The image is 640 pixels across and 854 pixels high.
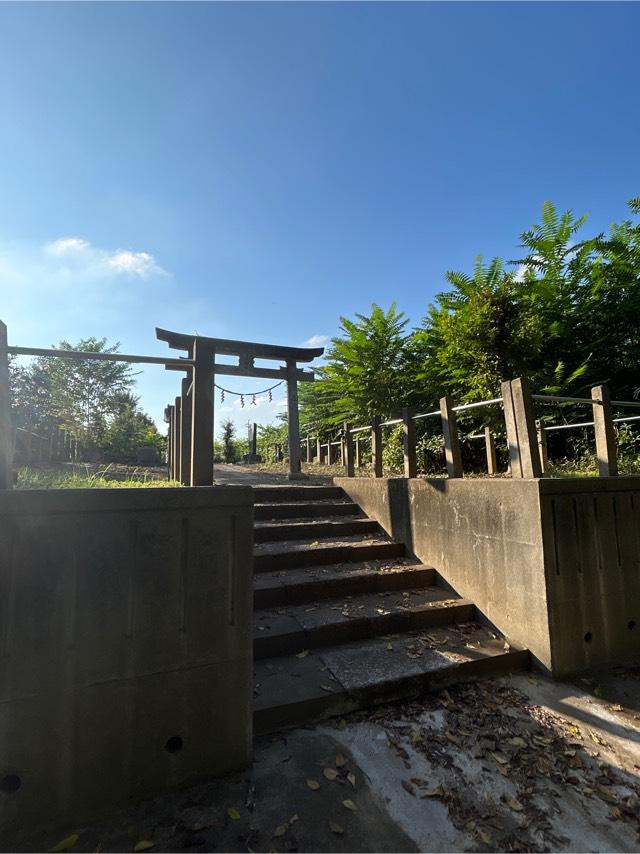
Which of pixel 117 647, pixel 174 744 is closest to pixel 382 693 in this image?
pixel 174 744

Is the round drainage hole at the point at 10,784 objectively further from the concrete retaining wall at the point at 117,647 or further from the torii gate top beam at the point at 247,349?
the torii gate top beam at the point at 247,349

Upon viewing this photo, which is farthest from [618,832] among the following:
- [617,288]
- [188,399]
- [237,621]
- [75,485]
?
[617,288]

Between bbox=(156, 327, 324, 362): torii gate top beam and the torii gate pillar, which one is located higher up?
bbox=(156, 327, 324, 362): torii gate top beam

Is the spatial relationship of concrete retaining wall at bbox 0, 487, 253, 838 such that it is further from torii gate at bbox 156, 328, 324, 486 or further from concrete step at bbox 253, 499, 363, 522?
concrete step at bbox 253, 499, 363, 522

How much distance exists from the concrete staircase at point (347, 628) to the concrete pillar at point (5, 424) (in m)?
2.01

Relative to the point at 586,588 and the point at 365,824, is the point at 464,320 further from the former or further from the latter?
the point at 365,824

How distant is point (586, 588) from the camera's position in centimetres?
315

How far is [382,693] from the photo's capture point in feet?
8.50

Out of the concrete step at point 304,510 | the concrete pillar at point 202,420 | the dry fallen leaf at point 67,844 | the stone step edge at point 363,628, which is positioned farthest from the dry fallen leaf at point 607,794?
the concrete step at point 304,510

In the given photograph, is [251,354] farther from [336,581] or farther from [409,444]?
[336,581]

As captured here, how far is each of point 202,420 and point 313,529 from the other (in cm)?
258

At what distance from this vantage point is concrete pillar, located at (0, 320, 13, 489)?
1.95m

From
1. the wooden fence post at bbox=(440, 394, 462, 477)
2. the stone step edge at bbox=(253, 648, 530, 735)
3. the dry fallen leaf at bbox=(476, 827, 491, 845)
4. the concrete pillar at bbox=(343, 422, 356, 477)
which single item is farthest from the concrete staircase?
the concrete pillar at bbox=(343, 422, 356, 477)

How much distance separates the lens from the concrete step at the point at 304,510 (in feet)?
16.2
